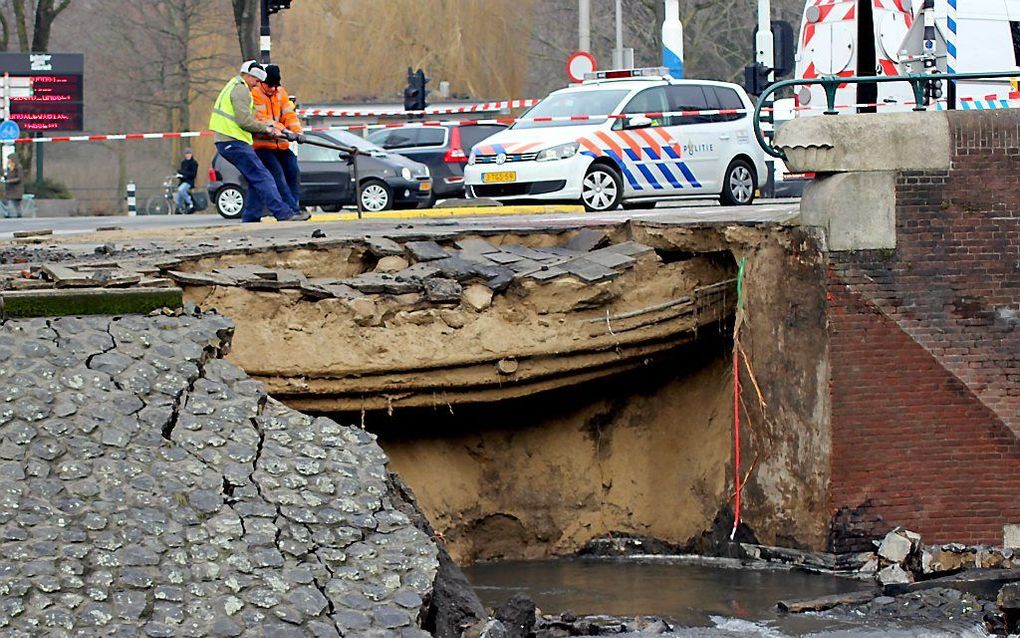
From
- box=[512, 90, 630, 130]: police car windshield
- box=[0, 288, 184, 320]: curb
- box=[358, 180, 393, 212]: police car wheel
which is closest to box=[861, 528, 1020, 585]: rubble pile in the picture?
box=[0, 288, 184, 320]: curb

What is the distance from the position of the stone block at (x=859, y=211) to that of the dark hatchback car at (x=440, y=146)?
1503 centimetres

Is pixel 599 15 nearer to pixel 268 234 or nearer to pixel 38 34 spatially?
pixel 38 34

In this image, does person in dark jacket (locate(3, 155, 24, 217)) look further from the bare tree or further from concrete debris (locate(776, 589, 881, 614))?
concrete debris (locate(776, 589, 881, 614))

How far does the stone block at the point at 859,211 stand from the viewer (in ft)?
37.6

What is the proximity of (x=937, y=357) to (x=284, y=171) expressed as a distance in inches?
283

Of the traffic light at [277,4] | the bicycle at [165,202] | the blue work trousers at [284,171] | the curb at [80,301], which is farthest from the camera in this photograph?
the bicycle at [165,202]

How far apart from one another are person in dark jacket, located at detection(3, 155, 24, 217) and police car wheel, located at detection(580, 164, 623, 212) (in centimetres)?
1548

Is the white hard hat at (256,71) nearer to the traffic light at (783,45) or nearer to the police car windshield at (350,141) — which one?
the police car windshield at (350,141)

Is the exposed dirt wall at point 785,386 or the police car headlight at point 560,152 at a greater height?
the police car headlight at point 560,152

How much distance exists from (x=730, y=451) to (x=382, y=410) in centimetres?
282

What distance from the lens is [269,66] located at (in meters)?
14.9

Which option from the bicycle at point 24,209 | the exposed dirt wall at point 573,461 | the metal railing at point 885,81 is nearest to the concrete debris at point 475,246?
the exposed dirt wall at point 573,461

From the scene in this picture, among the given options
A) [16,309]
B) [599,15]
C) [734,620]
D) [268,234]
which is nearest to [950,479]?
[734,620]

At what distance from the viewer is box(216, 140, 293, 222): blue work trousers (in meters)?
14.5
